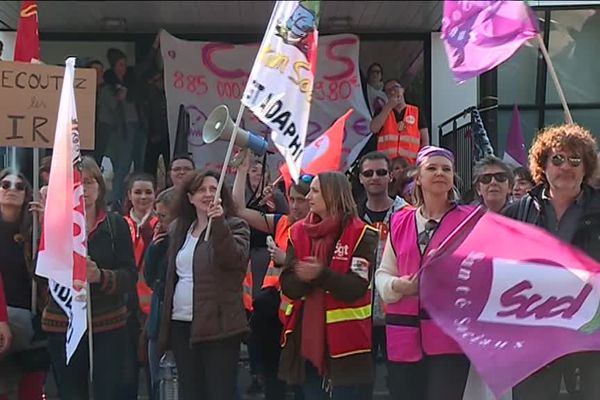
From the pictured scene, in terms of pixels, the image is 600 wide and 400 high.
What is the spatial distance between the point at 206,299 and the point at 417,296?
113cm

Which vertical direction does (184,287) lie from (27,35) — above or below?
below

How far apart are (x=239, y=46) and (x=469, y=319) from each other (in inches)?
238

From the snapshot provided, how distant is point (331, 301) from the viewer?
4.41 meters

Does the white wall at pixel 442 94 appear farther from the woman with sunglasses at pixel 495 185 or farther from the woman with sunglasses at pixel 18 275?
the woman with sunglasses at pixel 18 275

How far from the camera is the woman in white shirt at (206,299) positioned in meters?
4.42

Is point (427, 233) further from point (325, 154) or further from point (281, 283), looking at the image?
point (325, 154)

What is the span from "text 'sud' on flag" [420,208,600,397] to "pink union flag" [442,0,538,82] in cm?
74

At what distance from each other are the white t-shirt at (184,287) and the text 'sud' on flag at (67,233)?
0.53 m

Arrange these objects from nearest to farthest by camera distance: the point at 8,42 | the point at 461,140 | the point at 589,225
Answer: the point at 589,225 < the point at 461,140 < the point at 8,42

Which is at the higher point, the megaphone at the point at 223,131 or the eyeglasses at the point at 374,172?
the megaphone at the point at 223,131

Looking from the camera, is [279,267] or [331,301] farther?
[279,267]

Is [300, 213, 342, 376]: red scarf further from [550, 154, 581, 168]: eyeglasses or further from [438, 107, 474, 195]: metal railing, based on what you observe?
[438, 107, 474, 195]: metal railing

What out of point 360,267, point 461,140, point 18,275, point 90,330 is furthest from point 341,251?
point 461,140

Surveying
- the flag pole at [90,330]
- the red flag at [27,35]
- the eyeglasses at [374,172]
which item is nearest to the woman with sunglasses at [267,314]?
the eyeglasses at [374,172]
